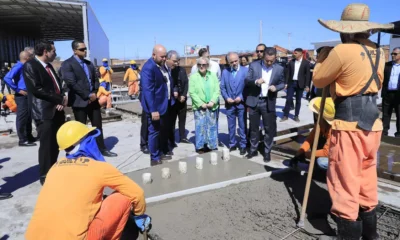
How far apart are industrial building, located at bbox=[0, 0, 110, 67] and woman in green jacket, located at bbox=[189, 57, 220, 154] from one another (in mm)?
6959

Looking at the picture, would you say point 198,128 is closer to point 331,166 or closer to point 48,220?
point 331,166

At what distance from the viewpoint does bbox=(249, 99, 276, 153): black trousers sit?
4.86 meters

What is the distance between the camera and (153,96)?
15.4ft

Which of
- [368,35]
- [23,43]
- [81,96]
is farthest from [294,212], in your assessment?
[23,43]

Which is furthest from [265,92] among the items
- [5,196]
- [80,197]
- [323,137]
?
[5,196]

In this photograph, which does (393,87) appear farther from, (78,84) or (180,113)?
(78,84)

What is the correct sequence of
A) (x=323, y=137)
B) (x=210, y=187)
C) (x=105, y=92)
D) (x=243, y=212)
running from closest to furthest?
(x=243, y=212) → (x=210, y=187) → (x=323, y=137) → (x=105, y=92)

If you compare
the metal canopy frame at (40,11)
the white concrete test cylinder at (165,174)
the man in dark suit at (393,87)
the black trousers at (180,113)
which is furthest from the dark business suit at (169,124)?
the metal canopy frame at (40,11)

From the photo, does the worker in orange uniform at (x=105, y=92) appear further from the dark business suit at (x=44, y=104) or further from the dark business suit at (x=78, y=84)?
the dark business suit at (x=44, y=104)

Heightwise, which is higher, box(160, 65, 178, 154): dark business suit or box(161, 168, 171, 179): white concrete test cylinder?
box(160, 65, 178, 154): dark business suit

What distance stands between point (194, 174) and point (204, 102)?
1518 mm

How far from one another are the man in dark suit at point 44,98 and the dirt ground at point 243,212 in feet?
6.01

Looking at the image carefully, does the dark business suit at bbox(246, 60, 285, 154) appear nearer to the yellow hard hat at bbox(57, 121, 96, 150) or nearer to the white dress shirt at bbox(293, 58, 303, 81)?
the yellow hard hat at bbox(57, 121, 96, 150)

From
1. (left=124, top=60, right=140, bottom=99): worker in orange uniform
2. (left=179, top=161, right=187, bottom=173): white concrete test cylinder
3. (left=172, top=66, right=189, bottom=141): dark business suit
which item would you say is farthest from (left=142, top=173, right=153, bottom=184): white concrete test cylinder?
(left=124, top=60, right=140, bottom=99): worker in orange uniform
